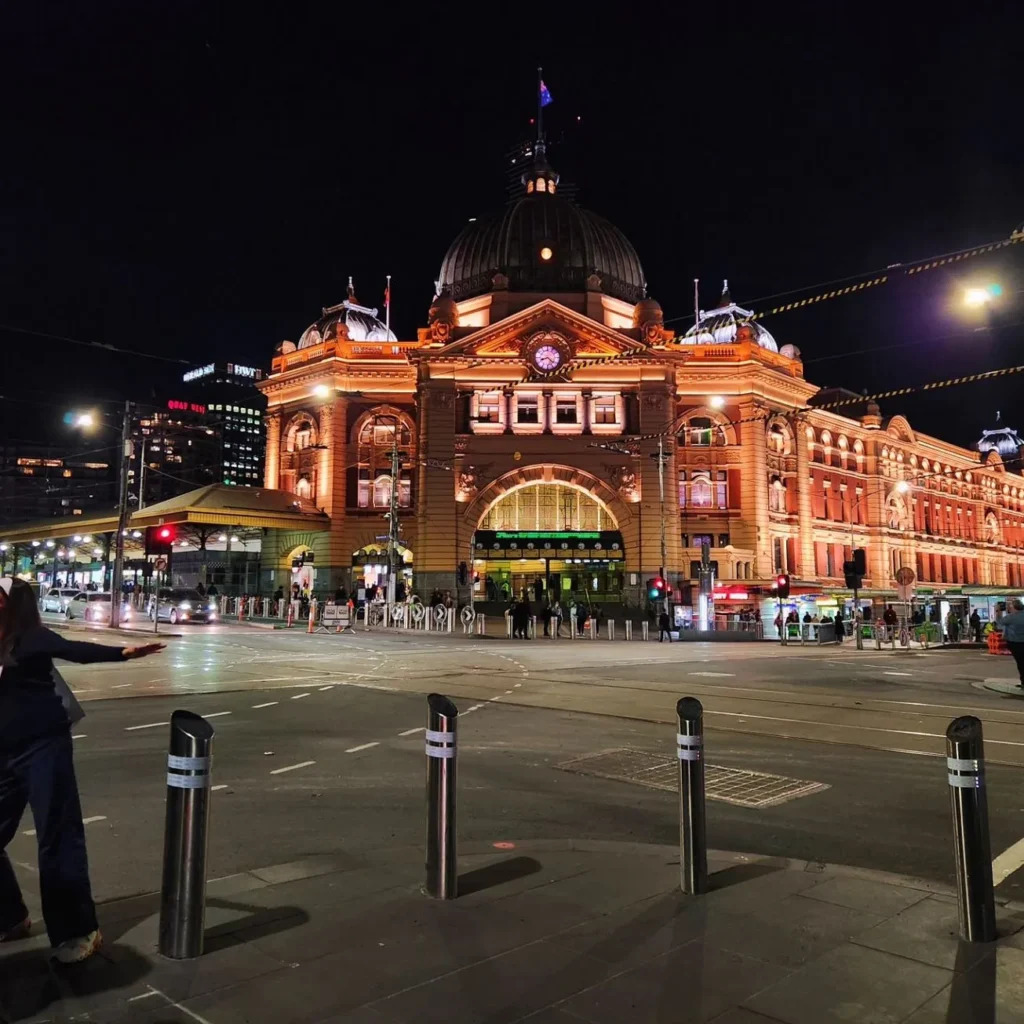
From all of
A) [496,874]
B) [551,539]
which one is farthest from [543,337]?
[496,874]

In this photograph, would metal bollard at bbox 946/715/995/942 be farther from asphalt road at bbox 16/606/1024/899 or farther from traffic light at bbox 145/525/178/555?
traffic light at bbox 145/525/178/555

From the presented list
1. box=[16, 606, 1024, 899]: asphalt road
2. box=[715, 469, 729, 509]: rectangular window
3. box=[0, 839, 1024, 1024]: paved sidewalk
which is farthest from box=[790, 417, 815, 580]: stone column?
box=[0, 839, 1024, 1024]: paved sidewalk

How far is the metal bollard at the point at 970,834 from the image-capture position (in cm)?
459

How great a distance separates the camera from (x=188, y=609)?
42.4 metres

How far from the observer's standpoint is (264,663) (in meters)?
22.3

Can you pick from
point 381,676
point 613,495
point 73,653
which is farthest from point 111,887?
point 613,495

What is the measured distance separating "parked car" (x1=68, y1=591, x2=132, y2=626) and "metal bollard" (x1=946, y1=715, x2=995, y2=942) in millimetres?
40098

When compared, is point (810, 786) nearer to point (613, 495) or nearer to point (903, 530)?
point (613, 495)

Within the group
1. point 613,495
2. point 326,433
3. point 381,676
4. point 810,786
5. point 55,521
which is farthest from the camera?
point 55,521

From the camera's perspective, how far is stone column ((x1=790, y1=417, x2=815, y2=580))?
6197 cm

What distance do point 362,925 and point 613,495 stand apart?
50676 mm

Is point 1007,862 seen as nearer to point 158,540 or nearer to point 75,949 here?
point 75,949

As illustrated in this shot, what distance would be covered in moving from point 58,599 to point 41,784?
49.9m

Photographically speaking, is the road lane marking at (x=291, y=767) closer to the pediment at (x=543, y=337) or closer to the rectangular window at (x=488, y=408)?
the pediment at (x=543, y=337)
